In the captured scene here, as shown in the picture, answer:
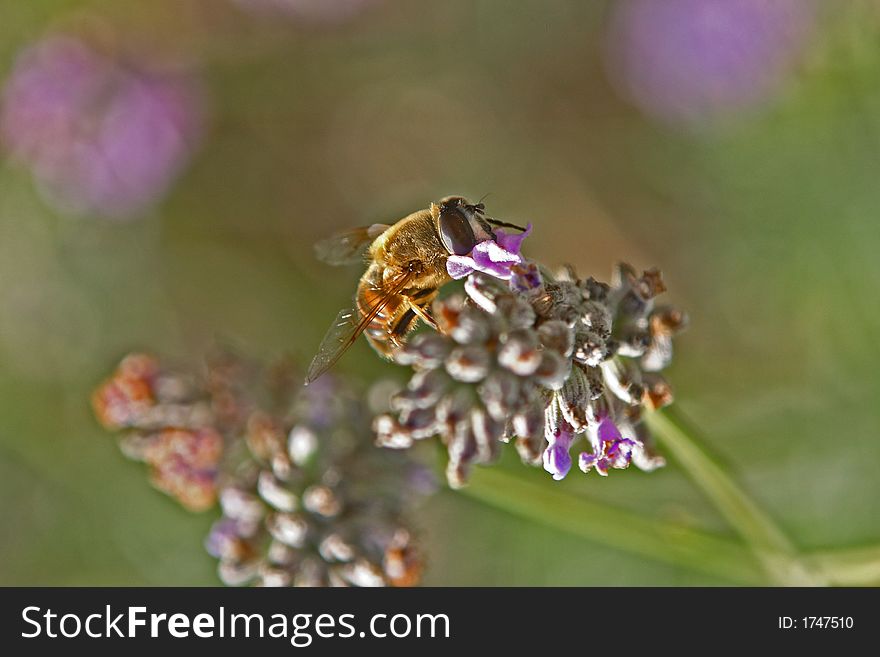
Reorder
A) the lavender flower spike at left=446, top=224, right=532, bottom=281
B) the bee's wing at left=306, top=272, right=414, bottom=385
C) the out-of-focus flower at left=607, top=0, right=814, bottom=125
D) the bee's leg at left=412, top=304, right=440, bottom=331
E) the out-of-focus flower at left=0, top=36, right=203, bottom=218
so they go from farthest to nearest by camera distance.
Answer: the out-of-focus flower at left=0, top=36, right=203, bottom=218 → the out-of-focus flower at left=607, top=0, right=814, bottom=125 → the bee's leg at left=412, top=304, right=440, bottom=331 → the bee's wing at left=306, top=272, right=414, bottom=385 → the lavender flower spike at left=446, top=224, right=532, bottom=281

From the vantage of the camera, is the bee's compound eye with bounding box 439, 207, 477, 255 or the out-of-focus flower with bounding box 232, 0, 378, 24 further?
the out-of-focus flower with bounding box 232, 0, 378, 24

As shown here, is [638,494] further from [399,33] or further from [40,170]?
[40,170]

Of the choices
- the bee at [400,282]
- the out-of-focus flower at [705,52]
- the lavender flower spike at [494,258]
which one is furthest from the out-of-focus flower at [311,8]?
the lavender flower spike at [494,258]

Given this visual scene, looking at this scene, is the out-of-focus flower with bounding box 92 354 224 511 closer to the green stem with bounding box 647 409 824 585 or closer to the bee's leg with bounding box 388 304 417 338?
the bee's leg with bounding box 388 304 417 338

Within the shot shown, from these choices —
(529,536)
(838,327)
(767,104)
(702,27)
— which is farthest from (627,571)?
(702,27)

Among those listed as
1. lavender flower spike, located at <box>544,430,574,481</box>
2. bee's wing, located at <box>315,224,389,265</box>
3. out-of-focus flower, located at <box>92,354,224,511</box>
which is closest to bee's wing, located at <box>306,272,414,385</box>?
bee's wing, located at <box>315,224,389,265</box>

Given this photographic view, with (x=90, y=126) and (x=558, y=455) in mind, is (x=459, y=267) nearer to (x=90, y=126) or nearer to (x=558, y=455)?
(x=558, y=455)
